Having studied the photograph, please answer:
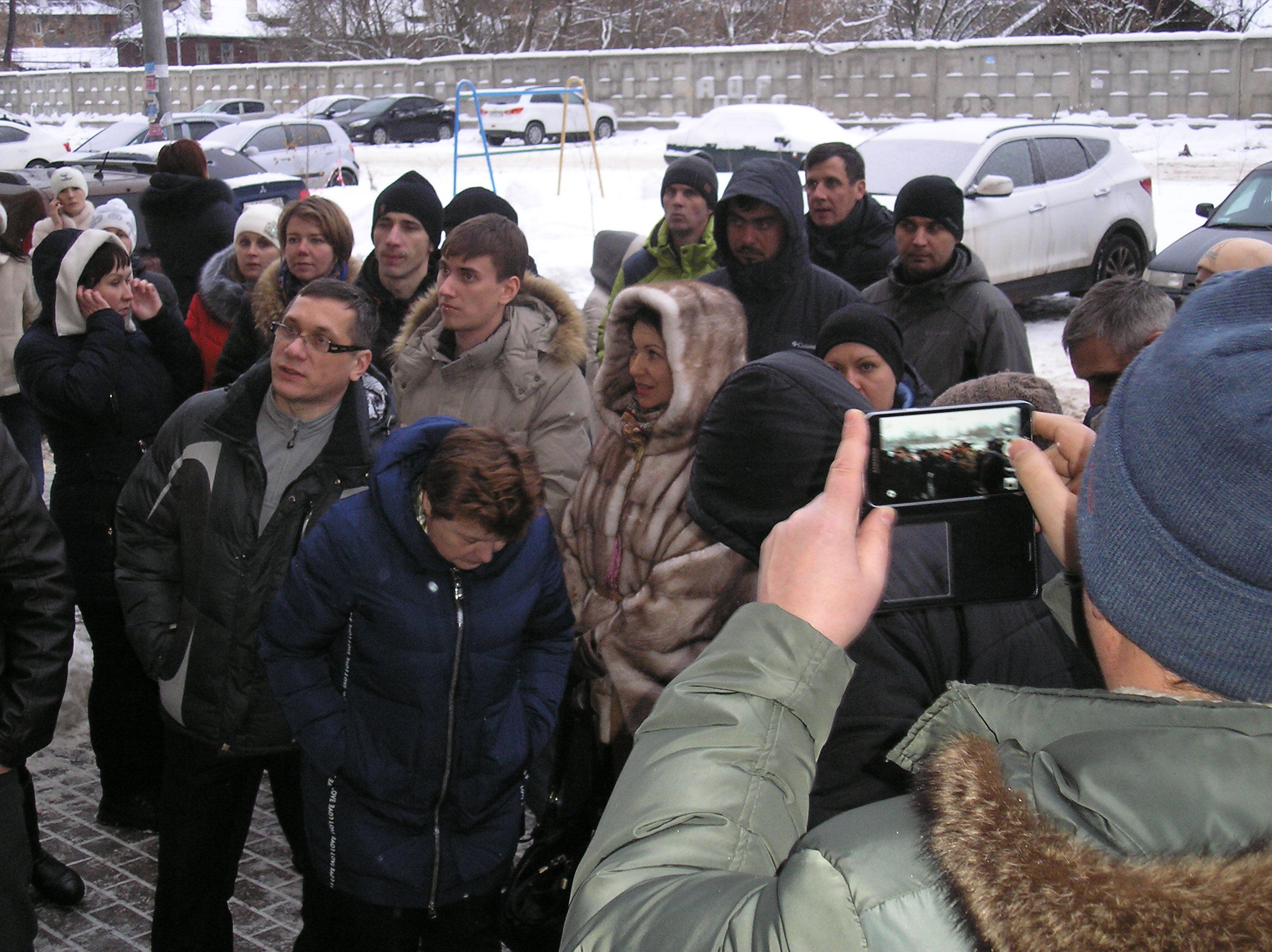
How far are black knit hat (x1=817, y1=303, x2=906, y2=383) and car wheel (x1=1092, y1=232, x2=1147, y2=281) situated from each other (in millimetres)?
8847

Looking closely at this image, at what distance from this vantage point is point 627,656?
3053 mm

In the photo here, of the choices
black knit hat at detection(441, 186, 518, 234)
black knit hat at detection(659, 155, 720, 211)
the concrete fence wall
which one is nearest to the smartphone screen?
black knit hat at detection(659, 155, 720, 211)

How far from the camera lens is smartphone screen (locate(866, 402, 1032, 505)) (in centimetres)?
137

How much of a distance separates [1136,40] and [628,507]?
30.2 m

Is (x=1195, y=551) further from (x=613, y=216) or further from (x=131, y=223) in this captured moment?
(x=613, y=216)

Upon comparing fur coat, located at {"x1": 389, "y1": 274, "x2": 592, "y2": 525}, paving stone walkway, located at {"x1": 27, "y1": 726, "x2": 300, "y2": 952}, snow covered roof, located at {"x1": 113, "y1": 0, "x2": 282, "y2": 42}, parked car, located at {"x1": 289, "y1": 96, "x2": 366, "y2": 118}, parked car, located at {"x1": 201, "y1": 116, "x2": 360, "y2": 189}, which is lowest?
paving stone walkway, located at {"x1": 27, "y1": 726, "x2": 300, "y2": 952}

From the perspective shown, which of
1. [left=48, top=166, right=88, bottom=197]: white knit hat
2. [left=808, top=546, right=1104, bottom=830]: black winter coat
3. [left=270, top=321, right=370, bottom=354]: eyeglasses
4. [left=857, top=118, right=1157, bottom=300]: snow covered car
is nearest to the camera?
[left=808, top=546, right=1104, bottom=830]: black winter coat

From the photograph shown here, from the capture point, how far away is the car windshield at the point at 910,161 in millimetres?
11117

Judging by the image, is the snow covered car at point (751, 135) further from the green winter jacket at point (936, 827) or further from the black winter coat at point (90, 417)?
the green winter jacket at point (936, 827)

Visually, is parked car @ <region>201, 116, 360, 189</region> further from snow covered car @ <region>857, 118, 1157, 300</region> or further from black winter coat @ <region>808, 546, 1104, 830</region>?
black winter coat @ <region>808, 546, 1104, 830</region>

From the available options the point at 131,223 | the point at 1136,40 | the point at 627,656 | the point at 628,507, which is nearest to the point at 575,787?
the point at 627,656

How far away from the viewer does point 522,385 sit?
12.0 feet

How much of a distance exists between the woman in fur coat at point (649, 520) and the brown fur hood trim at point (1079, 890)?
1966mm

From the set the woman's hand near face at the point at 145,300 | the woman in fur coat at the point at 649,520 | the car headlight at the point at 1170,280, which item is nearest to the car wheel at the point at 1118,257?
the car headlight at the point at 1170,280
